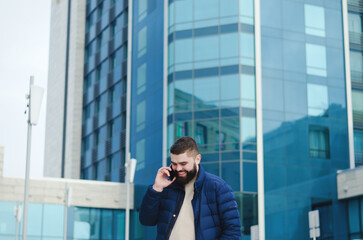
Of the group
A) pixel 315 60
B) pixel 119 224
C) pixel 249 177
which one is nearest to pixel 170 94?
pixel 249 177

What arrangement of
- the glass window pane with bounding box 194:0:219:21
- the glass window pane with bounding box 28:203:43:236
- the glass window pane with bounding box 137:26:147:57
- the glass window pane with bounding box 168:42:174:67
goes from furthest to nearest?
1. the glass window pane with bounding box 137:26:147:57
2. the glass window pane with bounding box 28:203:43:236
3. the glass window pane with bounding box 168:42:174:67
4. the glass window pane with bounding box 194:0:219:21

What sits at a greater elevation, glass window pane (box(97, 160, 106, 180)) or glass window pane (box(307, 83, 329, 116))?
glass window pane (box(307, 83, 329, 116))

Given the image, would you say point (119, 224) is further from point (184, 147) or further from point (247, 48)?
point (184, 147)

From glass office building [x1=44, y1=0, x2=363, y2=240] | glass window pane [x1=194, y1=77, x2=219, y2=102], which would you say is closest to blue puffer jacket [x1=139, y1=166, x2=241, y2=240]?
glass office building [x1=44, y1=0, x2=363, y2=240]

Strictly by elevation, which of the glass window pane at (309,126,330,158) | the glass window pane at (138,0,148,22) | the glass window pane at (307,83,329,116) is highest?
the glass window pane at (138,0,148,22)

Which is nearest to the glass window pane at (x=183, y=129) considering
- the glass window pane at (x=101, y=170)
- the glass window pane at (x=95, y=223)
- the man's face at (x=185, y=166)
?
the glass window pane at (x=95, y=223)

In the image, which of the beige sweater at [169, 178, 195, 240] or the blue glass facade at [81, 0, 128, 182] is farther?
the blue glass facade at [81, 0, 128, 182]

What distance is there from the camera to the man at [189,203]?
17.1 feet

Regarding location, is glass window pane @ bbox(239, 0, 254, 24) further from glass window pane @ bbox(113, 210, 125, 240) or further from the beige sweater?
the beige sweater

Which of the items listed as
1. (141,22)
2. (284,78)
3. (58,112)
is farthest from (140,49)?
(58,112)

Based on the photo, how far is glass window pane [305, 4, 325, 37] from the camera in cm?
3984

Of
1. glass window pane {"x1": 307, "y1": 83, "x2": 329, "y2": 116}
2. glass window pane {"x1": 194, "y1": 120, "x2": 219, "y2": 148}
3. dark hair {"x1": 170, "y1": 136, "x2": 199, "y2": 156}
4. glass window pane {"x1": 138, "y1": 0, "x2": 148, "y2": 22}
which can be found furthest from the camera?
glass window pane {"x1": 138, "y1": 0, "x2": 148, "y2": 22}

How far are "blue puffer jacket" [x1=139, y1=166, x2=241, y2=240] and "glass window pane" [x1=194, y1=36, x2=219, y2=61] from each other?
33.1 metres

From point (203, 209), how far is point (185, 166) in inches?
14.2
